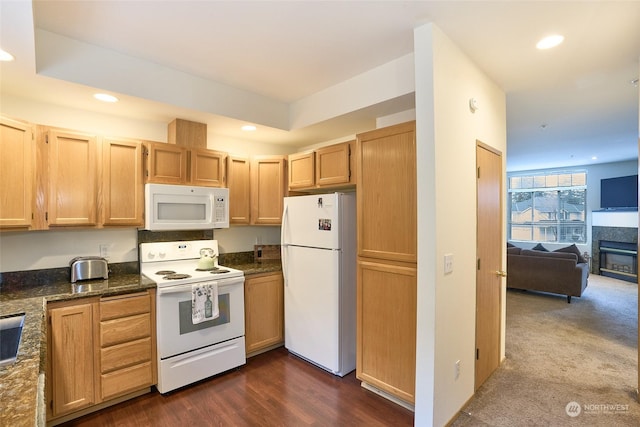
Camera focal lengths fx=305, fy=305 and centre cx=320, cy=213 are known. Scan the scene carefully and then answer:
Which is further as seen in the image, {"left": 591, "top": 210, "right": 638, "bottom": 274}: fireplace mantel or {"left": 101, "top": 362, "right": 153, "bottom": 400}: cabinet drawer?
{"left": 591, "top": 210, "right": 638, "bottom": 274}: fireplace mantel

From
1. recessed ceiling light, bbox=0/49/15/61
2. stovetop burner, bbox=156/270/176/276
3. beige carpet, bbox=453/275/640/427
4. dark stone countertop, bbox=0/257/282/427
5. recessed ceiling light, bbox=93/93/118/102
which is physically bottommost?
beige carpet, bbox=453/275/640/427

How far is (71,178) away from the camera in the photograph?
2467mm

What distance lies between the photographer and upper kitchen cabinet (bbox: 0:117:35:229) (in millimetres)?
2123

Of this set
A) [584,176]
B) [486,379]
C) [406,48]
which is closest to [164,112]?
[406,48]

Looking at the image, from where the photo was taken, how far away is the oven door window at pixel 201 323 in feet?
8.59

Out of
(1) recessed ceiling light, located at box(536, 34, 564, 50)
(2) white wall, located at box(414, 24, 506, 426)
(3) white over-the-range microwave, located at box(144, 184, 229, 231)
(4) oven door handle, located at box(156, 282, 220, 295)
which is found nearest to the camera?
(2) white wall, located at box(414, 24, 506, 426)

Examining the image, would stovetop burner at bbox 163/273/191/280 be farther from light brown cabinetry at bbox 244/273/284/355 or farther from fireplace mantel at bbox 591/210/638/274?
fireplace mantel at bbox 591/210/638/274

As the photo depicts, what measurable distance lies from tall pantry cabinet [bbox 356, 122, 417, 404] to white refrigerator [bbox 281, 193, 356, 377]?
272 mm

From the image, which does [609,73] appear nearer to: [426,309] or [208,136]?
[426,309]

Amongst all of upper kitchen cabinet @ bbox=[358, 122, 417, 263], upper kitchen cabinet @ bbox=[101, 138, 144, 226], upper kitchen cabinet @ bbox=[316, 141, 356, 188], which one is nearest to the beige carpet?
upper kitchen cabinet @ bbox=[358, 122, 417, 263]

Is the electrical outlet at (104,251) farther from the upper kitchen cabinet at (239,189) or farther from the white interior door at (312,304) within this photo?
the white interior door at (312,304)

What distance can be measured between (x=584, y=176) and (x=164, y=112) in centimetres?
961

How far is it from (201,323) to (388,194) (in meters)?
1.98

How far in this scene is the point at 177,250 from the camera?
3.13 metres
